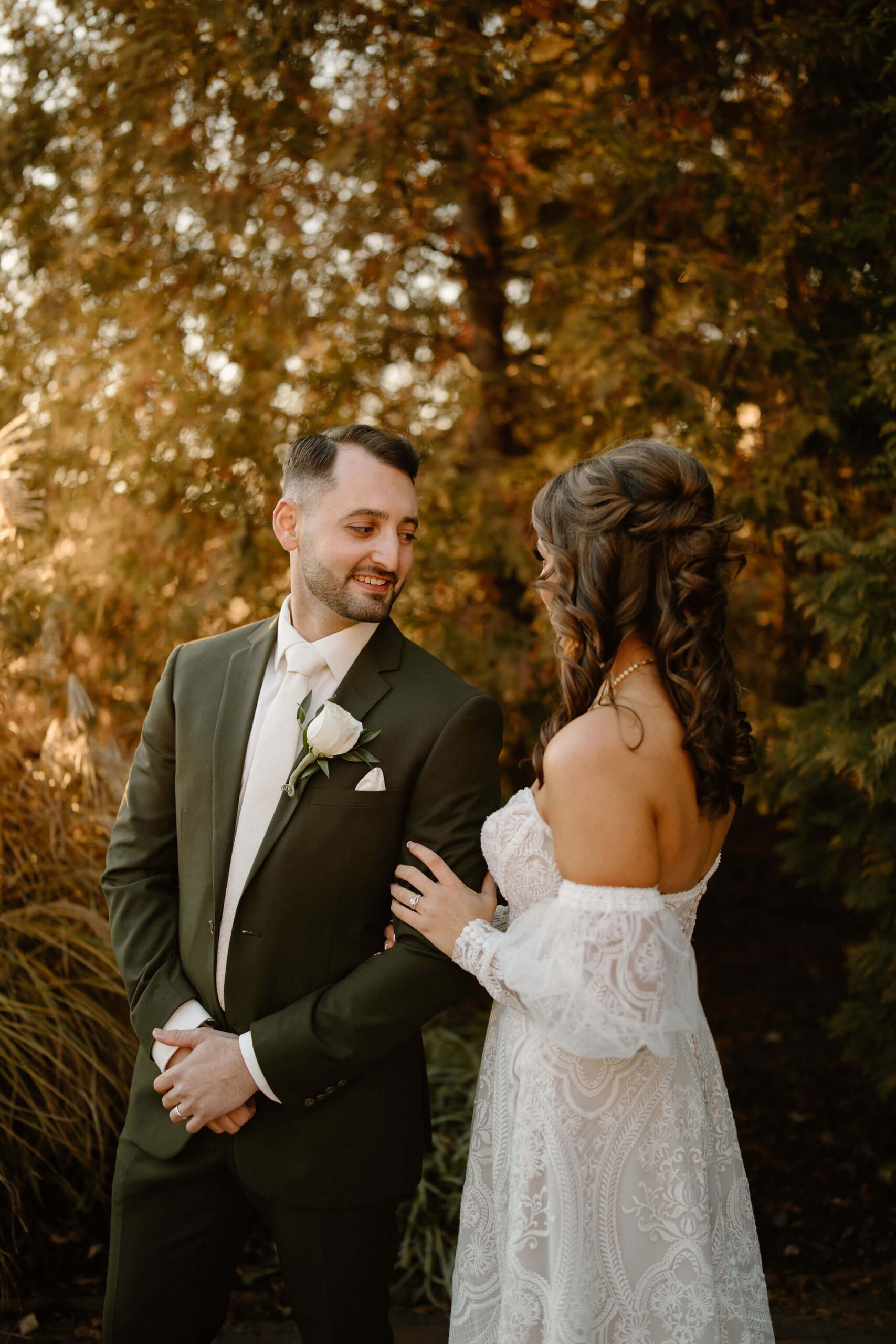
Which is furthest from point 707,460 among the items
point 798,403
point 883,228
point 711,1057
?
point 711,1057

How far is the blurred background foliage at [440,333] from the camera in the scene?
12.6 ft

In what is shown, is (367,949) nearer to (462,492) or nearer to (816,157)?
(462,492)

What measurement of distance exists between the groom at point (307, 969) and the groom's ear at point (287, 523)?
0.08 meters

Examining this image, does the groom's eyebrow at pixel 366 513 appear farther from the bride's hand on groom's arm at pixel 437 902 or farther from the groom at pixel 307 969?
the bride's hand on groom's arm at pixel 437 902

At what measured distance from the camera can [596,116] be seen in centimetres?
433

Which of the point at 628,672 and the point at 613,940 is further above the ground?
the point at 628,672

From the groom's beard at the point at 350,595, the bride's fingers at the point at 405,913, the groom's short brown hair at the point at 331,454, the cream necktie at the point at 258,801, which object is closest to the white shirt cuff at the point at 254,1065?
the cream necktie at the point at 258,801

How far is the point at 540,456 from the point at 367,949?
11.6 feet

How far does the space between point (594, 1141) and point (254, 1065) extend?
709 millimetres

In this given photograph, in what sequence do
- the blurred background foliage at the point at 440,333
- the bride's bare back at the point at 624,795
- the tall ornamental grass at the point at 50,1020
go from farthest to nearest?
1. the blurred background foliage at the point at 440,333
2. the tall ornamental grass at the point at 50,1020
3. the bride's bare back at the point at 624,795

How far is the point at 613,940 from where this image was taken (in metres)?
1.83

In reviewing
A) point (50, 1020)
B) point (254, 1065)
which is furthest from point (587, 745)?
point (50, 1020)

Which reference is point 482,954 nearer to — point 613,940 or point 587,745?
point 613,940

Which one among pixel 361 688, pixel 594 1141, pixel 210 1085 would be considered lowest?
pixel 594 1141
